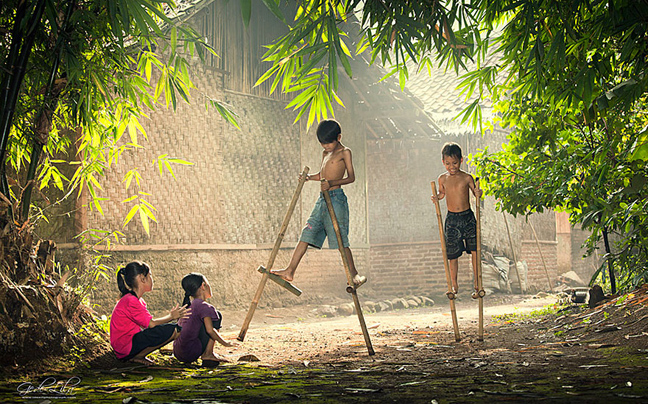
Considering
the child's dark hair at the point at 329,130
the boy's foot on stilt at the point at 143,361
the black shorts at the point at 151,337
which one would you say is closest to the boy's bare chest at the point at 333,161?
the child's dark hair at the point at 329,130

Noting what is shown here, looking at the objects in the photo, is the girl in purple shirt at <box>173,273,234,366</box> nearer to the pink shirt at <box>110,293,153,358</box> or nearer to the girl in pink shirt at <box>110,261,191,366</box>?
the girl in pink shirt at <box>110,261,191,366</box>

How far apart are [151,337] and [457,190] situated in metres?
3.16

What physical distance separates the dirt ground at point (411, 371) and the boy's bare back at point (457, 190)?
1.30 meters

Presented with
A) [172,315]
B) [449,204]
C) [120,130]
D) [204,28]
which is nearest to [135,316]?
[172,315]

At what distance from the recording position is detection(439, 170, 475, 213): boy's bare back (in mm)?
5473

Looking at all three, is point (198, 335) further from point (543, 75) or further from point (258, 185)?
point (258, 185)

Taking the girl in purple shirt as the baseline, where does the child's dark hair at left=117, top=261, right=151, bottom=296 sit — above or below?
above

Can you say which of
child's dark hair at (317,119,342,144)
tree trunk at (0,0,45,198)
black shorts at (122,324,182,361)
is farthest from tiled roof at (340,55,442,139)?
tree trunk at (0,0,45,198)

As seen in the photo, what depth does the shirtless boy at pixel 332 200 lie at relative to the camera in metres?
4.85

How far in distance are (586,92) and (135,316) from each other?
3.41 metres

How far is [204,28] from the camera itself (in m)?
9.63

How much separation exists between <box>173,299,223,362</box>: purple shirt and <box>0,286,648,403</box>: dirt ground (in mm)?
93

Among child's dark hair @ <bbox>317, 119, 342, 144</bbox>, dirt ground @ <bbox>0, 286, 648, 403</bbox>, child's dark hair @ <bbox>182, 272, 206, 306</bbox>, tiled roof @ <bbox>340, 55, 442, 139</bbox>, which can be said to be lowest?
dirt ground @ <bbox>0, 286, 648, 403</bbox>

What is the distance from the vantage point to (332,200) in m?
4.96
